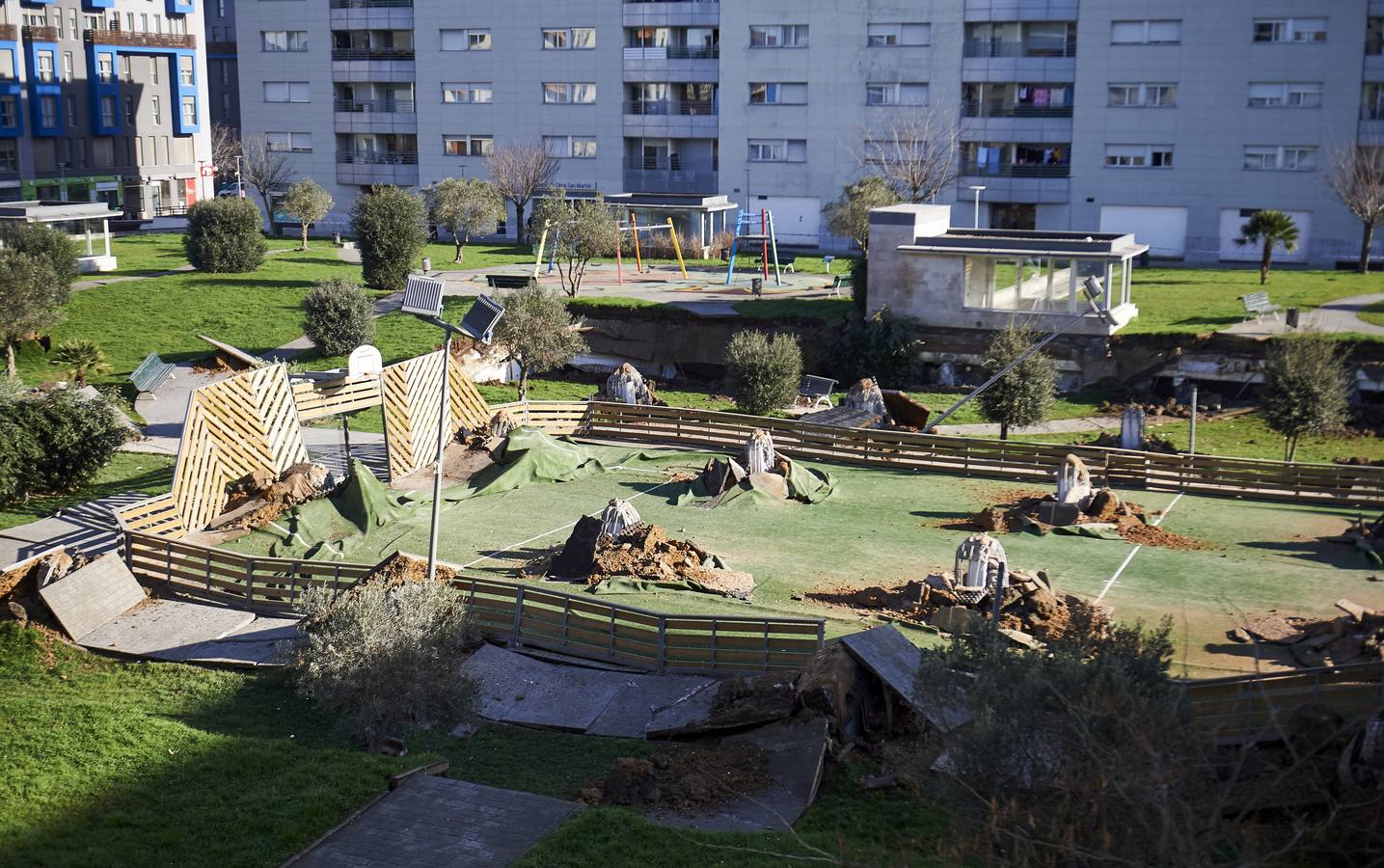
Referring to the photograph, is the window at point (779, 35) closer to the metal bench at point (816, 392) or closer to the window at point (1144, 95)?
the window at point (1144, 95)

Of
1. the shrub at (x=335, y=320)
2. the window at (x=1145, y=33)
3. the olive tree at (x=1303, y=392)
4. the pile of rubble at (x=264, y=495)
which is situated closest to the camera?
the pile of rubble at (x=264, y=495)

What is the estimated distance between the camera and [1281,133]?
57406mm

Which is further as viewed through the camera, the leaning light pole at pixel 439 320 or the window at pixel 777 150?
the window at pixel 777 150

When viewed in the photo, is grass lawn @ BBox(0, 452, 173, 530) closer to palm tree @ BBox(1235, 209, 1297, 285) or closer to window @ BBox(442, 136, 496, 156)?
palm tree @ BBox(1235, 209, 1297, 285)

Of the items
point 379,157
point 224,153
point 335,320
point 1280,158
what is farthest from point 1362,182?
point 224,153

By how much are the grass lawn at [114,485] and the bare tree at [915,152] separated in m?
37.0

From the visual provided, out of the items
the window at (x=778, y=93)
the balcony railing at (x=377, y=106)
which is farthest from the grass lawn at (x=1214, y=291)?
the balcony railing at (x=377, y=106)

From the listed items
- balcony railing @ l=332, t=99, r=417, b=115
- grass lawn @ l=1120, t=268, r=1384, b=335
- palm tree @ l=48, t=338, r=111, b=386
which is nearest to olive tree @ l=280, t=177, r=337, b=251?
balcony railing @ l=332, t=99, r=417, b=115

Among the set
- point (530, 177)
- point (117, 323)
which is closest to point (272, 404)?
point (117, 323)

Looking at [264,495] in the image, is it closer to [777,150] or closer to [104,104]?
[777,150]

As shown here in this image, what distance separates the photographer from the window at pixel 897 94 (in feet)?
207

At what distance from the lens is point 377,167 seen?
73438mm

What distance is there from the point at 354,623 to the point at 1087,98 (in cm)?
5212

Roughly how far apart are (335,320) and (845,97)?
32634mm
